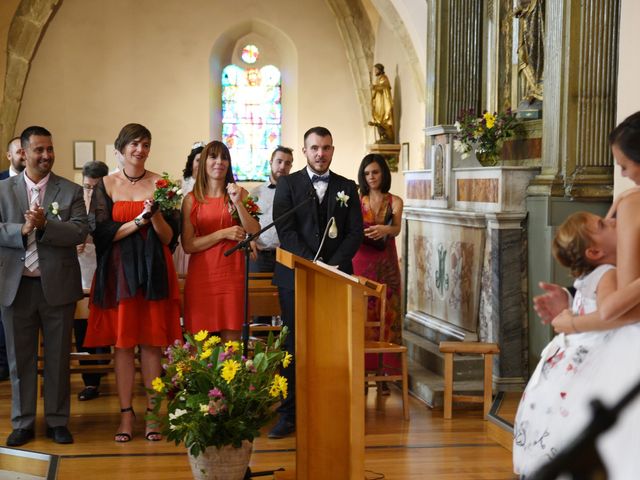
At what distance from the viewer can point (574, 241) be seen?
2.55m

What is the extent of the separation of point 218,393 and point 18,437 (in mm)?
1540

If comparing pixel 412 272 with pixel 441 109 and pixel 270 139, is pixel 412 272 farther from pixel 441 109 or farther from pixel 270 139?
pixel 270 139

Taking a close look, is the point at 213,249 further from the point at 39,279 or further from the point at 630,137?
the point at 630,137

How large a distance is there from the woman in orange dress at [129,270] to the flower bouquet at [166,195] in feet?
0.59

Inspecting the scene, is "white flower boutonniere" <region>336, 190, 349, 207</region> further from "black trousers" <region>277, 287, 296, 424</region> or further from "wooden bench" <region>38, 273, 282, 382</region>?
"wooden bench" <region>38, 273, 282, 382</region>

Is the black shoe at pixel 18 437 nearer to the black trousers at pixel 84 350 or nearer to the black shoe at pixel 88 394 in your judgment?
the black shoe at pixel 88 394

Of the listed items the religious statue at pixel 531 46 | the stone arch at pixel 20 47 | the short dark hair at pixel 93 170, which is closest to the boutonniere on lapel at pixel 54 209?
the short dark hair at pixel 93 170

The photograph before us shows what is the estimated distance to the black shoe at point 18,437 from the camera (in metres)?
4.64

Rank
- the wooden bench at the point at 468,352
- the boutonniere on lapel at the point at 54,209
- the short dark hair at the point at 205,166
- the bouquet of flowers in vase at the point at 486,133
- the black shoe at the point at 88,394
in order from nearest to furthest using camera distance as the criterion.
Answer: the boutonniere on lapel at the point at 54,209
the short dark hair at the point at 205,166
the wooden bench at the point at 468,352
the black shoe at the point at 88,394
the bouquet of flowers in vase at the point at 486,133

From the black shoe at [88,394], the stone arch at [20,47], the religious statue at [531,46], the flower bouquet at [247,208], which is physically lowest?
the black shoe at [88,394]

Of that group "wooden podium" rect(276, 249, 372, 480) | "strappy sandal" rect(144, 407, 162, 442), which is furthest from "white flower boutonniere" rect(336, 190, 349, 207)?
"strappy sandal" rect(144, 407, 162, 442)

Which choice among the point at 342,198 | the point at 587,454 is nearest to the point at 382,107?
the point at 342,198

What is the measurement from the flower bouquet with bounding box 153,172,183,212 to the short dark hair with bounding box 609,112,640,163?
8.23 ft

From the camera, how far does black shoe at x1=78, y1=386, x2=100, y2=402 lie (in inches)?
233
